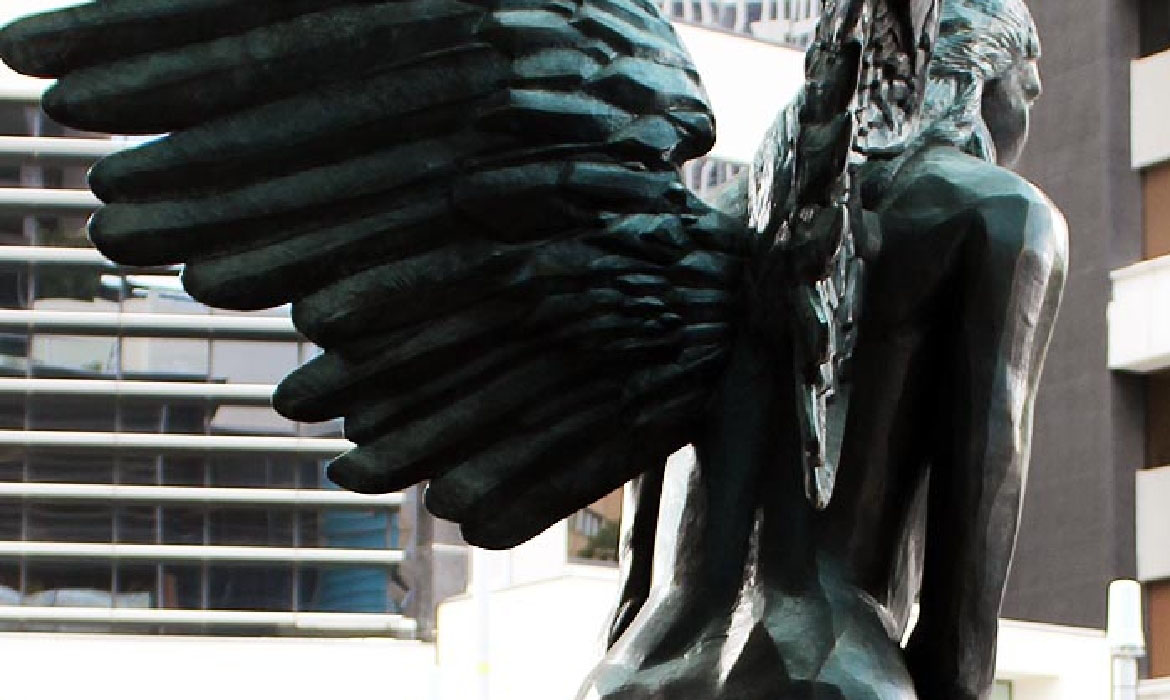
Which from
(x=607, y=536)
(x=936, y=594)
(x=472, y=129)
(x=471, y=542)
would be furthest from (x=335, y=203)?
(x=607, y=536)

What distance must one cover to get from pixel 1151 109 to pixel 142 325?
9781 millimetres

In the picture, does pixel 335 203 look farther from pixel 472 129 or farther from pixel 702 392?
pixel 702 392

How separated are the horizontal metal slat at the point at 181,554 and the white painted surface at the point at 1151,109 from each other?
7.83 m

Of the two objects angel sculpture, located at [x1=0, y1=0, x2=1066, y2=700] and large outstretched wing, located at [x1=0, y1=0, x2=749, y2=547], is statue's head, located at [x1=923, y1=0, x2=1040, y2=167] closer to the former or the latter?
angel sculpture, located at [x1=0, y1=0, x2=1066, y2=700]

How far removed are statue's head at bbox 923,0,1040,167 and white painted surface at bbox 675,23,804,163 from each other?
19096mm

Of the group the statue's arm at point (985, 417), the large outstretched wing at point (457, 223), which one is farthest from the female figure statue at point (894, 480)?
the large outstretched wing at point (457, 223)

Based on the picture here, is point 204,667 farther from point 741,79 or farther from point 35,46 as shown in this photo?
point 35,46

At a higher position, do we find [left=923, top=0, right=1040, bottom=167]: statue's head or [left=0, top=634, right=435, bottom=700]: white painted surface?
[left=923, top=0, right=1040, bottom=167]: statue's head

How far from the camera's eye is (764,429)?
10.8 feet

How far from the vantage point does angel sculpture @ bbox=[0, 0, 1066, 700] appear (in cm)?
318

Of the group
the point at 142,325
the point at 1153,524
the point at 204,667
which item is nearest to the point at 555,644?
the point at 204,667

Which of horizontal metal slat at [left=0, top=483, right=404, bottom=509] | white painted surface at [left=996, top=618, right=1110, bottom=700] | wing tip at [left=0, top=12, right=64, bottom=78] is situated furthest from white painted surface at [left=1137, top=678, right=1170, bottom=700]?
wing tip at [left=0, top=12, right=64, bottom=78]

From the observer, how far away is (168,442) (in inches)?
1095

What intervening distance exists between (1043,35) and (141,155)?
979 inches
